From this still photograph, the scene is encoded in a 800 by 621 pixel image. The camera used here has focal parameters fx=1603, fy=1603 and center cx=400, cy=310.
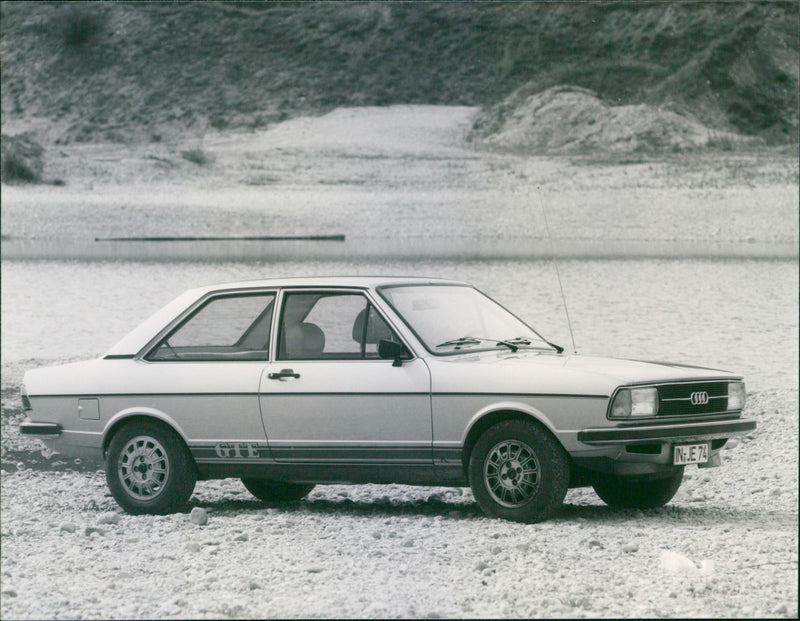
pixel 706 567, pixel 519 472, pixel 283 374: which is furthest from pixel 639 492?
pixel 283 374

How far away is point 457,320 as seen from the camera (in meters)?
8.20

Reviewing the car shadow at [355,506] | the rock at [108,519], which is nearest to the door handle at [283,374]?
the car shadow at [355,506]

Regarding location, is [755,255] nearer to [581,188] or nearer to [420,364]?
[581,188]

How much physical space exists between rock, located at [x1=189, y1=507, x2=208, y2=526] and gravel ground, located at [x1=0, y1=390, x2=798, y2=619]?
0.07 meters

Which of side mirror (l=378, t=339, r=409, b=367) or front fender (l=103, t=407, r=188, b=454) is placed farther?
front fender (l=103, t=407, r=188, b=454)

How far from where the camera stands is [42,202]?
60469 millimetres

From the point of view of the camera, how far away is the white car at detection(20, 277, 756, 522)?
738cm

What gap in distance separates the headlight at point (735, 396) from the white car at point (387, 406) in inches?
0.5

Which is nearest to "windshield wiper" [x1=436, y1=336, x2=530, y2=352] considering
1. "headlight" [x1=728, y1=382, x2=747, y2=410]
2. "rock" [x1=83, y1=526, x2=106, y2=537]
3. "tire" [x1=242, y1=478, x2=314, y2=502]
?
"headlight" [x1=728, y1=382, x2=747, y2=410]

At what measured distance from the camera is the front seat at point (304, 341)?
809 centimetres

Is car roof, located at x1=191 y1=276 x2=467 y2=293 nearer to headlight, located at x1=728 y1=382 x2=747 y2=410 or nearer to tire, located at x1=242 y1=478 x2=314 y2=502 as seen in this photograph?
tire, located at x1=242 y1=478 x2=314 y2=502

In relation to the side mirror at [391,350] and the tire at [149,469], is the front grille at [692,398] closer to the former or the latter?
the side mirror at [391,350]

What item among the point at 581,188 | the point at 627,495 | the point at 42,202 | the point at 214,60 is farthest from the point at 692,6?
the point at 627,495

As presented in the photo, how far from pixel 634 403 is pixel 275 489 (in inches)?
105
